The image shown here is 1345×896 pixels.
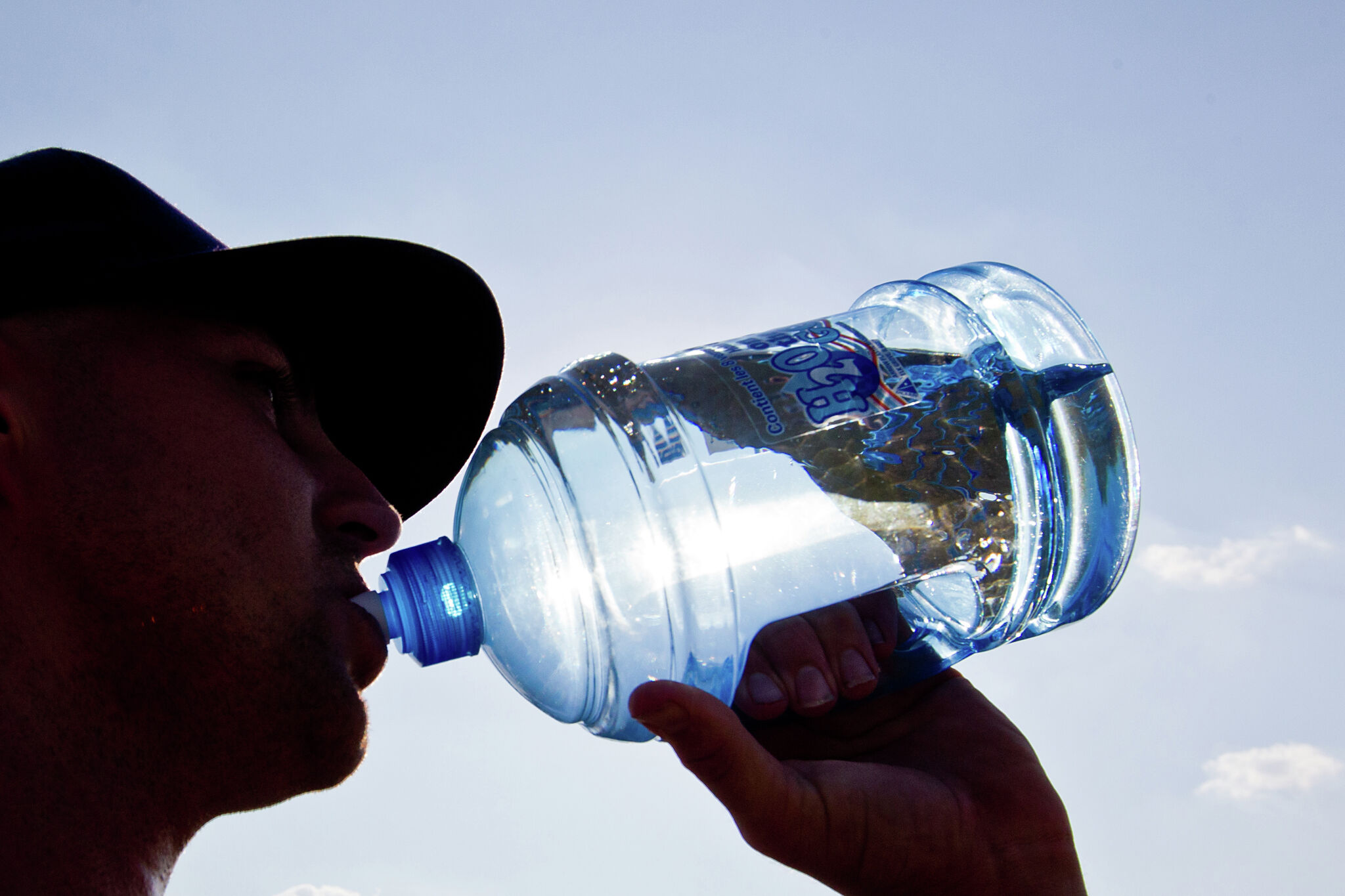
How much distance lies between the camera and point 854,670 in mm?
1668

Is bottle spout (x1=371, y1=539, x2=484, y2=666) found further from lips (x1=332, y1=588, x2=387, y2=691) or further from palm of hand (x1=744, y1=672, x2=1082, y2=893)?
palm of hand (x1=744, y1=672, x2=1082, y2=893)

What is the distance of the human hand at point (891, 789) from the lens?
1278 mm

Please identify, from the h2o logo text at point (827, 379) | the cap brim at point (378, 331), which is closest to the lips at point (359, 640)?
the cap brim at point (378, 331)

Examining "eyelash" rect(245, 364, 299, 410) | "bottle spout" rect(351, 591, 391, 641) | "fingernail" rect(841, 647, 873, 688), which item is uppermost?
"eyelash" rect(245, 364, 299, 410)

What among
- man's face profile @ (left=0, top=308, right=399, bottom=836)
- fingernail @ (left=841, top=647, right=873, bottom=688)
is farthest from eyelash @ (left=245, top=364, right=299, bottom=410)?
fingernail @ (left=841, top=647, right=873, bottom=688)

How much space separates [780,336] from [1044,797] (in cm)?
97

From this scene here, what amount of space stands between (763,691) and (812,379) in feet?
1.78

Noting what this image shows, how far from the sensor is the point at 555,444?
161 cm

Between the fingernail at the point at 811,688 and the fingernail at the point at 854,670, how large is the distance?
0.04m

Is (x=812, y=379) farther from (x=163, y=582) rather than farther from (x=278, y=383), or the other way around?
(x=163, y=582)

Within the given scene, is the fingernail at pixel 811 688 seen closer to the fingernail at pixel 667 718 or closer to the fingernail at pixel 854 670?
the fingernail at pixel 854 670

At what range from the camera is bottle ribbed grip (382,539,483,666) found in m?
1.36

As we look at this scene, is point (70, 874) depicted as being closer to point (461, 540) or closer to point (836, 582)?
point (461, 540)

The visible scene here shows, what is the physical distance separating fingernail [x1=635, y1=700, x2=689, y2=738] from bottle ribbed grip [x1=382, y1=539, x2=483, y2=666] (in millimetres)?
314
